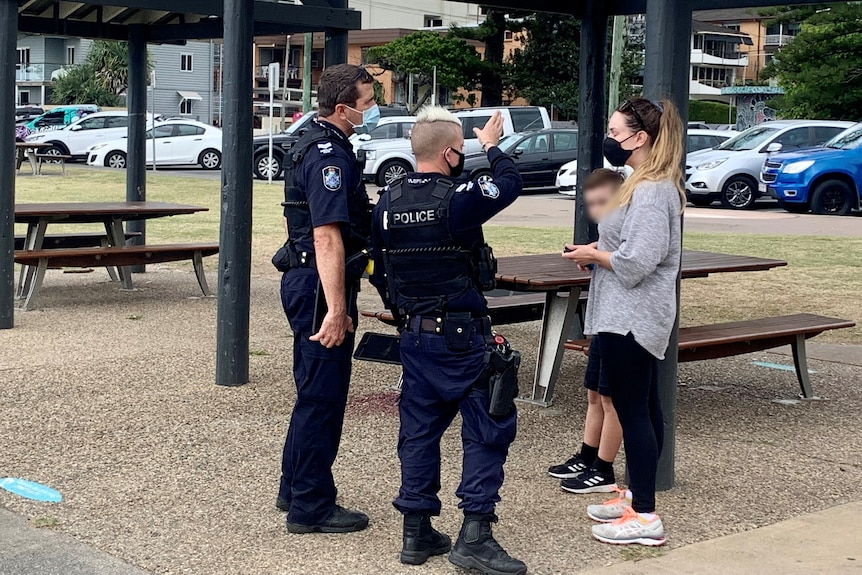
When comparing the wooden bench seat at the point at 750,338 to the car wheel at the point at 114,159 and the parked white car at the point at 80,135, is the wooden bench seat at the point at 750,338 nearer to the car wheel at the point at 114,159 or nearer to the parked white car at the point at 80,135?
the car wheel at the point at 114,159

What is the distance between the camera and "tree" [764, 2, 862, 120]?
29.9 meters

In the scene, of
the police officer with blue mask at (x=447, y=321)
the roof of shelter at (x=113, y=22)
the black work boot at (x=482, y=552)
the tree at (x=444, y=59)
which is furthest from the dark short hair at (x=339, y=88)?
the tree at (x=444, y=59)

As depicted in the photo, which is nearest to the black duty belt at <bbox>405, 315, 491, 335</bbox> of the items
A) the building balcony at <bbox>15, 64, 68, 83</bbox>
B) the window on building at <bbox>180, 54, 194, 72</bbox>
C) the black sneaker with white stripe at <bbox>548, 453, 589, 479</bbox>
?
the black sneaker with white stripe at <bbox>548, 453, 589, 479</bbox>

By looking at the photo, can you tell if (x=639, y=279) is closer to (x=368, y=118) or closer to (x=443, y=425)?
(x=443, y=425)

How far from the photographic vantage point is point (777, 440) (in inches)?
257

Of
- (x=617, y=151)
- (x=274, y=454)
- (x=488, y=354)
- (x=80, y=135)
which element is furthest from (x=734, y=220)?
(x=80, y=135)

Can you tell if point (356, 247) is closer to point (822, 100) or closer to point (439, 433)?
point (439, 433)

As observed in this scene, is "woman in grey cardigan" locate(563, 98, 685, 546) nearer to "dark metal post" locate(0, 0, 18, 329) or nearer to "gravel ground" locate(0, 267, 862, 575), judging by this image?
"gravel ground" locate(0, 267, 862, 575)

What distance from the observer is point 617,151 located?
4758 millimetres

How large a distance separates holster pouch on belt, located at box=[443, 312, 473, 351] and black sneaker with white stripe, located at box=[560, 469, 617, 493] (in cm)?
138

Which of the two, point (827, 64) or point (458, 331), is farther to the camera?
point (827, 64)

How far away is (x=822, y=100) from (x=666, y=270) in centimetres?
2824

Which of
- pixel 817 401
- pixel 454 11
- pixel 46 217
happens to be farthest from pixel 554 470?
pixel 454 11

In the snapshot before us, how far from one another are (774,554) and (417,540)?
54.2 inches
